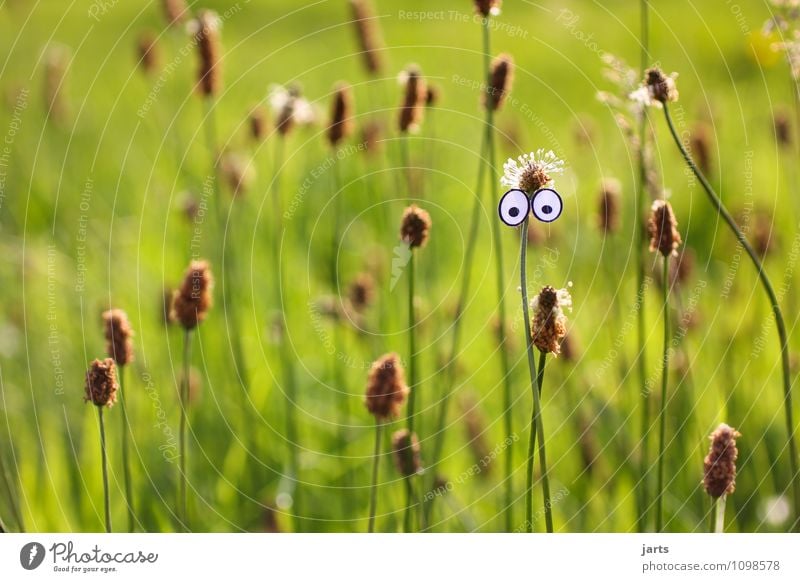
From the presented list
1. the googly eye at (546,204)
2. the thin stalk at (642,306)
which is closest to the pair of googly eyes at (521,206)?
the googly eye at (546,204)

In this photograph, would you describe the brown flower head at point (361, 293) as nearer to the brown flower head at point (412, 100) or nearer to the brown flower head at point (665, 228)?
the brown flower head at point (412, 100)

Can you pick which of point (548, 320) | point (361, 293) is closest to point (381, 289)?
point (361, 293)

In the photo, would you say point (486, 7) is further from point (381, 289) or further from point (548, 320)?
point (381, 289)
